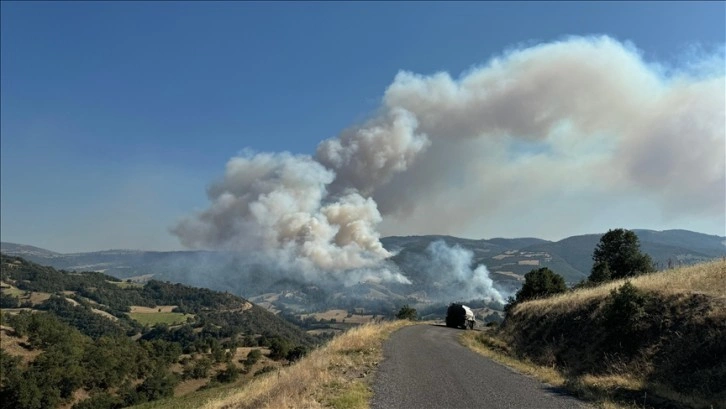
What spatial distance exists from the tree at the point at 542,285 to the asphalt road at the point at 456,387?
38.2m

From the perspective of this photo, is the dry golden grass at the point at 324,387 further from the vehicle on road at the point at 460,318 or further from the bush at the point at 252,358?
the bush at the point at 252,358

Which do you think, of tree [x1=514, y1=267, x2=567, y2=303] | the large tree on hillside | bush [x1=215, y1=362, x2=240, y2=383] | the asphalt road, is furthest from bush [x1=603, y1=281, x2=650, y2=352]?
bush [x1=215, y1=362, x2=240, y2=383]

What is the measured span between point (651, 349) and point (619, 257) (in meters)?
43.3

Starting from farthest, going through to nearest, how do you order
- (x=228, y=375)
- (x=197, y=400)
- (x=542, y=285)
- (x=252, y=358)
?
(x=252, y=358) → (x=228, y=375) → (x=542, y=285) → (x=197, y=400)

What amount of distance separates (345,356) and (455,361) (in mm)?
5379

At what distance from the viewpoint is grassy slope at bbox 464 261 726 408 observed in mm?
13219

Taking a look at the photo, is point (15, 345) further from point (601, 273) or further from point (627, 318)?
point (627, 318)

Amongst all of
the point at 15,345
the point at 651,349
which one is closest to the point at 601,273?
the point at 651,349

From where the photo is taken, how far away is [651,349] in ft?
Answer: 54.7

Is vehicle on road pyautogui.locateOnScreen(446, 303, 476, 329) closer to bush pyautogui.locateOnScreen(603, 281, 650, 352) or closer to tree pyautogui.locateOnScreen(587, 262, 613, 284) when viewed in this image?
tree pyautogui.locateOnScreen(587, 262, 613, 284)

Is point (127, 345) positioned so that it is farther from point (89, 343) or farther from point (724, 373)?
point (724, 373)

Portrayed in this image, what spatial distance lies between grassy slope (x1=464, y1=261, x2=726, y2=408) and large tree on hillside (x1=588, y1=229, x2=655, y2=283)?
1174 inches

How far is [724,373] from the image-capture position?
12.6 m

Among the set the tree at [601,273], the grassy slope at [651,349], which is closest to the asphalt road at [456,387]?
the grassy slope at [651,349]
